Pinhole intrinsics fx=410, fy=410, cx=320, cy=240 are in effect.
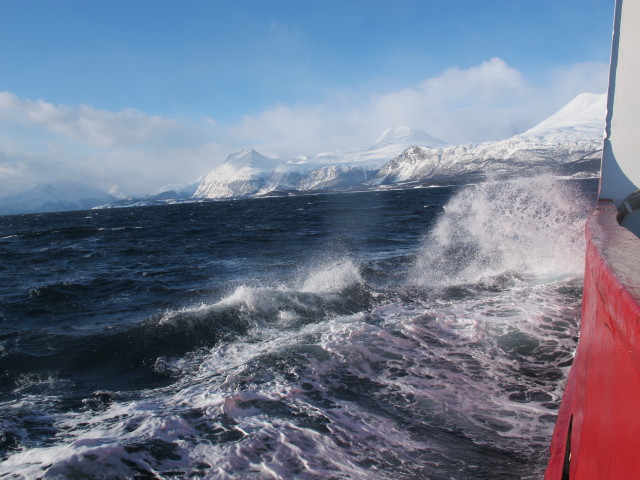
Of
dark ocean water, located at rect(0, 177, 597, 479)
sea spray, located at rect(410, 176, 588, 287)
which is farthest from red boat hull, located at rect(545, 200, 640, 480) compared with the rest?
sea spray, located at rect(410, 176, 588, 287)

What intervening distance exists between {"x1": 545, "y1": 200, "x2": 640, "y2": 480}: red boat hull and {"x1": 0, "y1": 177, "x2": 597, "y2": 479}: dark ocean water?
1.51 meters

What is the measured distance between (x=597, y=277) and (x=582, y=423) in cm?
108

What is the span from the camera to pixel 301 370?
6.05 metres

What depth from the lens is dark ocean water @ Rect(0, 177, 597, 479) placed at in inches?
159

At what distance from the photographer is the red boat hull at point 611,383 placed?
1473mm

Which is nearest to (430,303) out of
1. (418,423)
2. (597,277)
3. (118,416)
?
(418,423)

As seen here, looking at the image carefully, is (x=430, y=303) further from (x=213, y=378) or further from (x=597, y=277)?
(x=597, y=277)

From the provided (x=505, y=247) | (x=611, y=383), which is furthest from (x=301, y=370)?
(x=505, y=247)

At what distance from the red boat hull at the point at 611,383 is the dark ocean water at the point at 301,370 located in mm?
1509

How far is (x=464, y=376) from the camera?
5672mm

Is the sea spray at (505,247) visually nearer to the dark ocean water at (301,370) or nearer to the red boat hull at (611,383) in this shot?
the dark ocean water at (301,370)

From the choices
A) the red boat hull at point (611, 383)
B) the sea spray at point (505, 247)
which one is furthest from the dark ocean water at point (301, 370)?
the red boat hull at point (611, 383)

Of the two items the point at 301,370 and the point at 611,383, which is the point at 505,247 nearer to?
the point at 301,370

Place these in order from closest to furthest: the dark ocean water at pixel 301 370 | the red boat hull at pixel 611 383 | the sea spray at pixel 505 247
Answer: the red boat hull at pixel 611 383 → the dark ocean water at pixel 301 370 → the sea spray at pixel 505 247
